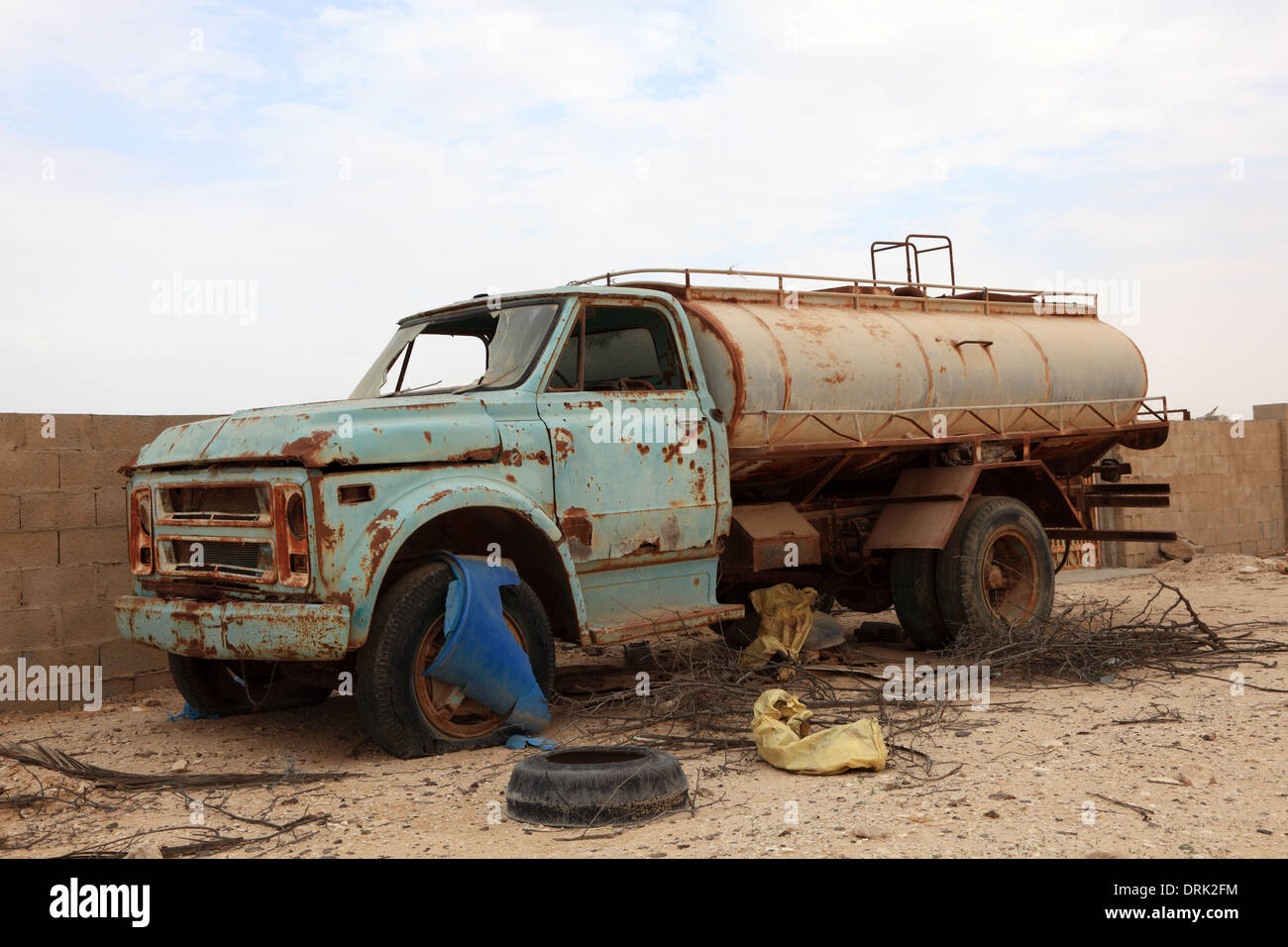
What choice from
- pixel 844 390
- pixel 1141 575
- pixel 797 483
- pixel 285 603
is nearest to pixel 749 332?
pixel 844 390

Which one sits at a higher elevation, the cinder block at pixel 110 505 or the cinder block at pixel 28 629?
the cinder block at pixel 110 505

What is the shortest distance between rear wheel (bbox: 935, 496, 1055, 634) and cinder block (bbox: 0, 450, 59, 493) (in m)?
5.81

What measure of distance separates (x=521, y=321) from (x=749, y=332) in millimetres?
1443

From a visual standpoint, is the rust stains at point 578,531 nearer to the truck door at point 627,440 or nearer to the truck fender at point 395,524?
the truck door at point 627,440

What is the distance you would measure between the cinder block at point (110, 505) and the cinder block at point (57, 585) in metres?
0.31

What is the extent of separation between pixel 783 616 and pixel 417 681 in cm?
282

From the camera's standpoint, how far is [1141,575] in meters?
14.3

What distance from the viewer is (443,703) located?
5617 mm

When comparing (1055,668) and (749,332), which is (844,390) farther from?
(1055,668)

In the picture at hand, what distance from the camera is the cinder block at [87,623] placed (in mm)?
7352

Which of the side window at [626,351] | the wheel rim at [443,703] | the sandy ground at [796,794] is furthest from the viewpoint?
the side window at [626,351]

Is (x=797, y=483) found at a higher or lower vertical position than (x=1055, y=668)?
higher

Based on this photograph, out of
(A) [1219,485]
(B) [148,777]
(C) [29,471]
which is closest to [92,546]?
(C) [29,471]
